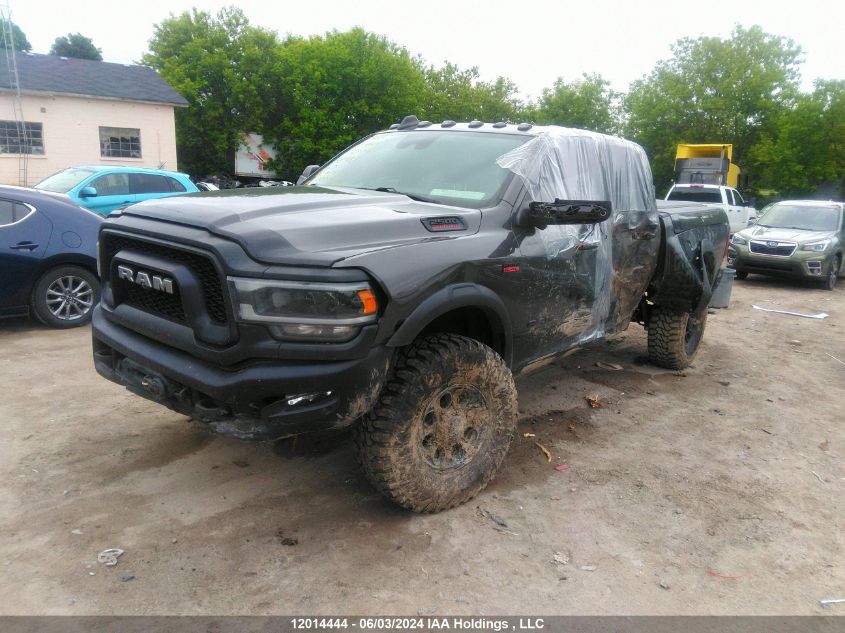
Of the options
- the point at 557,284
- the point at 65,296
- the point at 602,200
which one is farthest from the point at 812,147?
the point at 65,296

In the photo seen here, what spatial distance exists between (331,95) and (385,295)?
3289 cm

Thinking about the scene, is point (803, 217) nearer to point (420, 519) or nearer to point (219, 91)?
point (420, 519)

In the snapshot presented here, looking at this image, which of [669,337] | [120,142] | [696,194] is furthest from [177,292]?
[120,142]

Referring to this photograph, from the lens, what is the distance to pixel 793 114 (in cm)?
2941

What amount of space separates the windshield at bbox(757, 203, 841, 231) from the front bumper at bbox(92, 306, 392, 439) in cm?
1265

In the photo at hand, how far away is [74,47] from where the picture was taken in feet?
202

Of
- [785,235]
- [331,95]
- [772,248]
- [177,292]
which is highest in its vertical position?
[331,95]

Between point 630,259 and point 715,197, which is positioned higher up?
point 715,197

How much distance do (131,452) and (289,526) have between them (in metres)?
1.36

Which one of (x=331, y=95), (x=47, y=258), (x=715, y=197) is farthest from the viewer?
(x=331, y=95)

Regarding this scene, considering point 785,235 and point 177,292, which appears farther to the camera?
point 785,235

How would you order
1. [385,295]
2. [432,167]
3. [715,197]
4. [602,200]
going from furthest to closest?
1. [715,197]
2. [602,200]
3. [432,167]
4. [385,295]

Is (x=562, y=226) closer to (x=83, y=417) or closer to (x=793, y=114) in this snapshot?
(x=83, y=417)

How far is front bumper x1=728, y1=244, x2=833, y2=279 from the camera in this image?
1176cm
